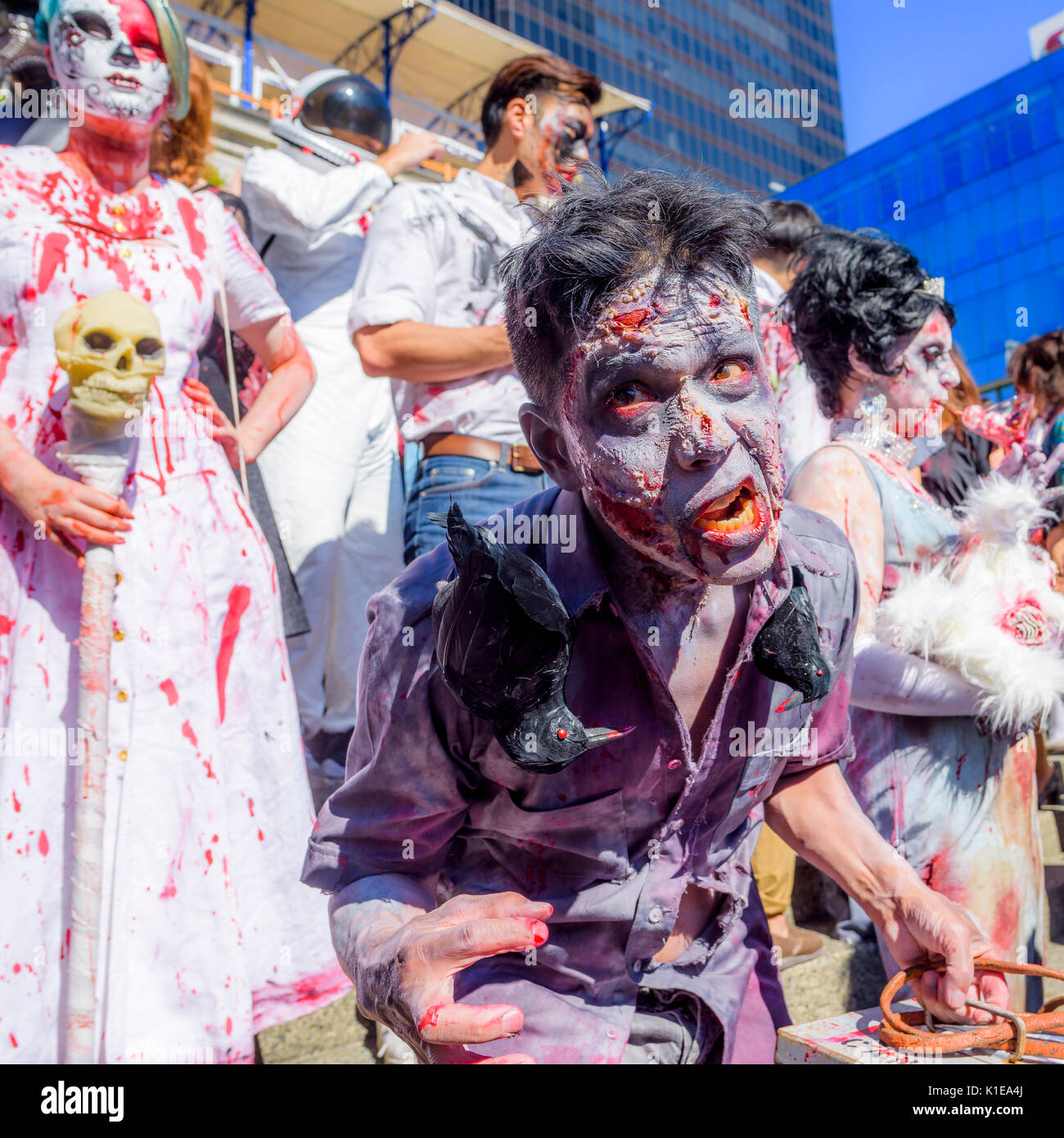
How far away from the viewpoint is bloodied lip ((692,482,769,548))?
1.18m

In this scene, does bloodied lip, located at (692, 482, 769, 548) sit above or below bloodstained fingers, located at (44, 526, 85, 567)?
below

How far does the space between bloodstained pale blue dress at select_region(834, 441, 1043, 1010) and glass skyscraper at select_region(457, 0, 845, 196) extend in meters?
53.3

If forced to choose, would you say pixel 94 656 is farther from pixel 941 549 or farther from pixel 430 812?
pixel 941 549

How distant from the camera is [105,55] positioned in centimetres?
238

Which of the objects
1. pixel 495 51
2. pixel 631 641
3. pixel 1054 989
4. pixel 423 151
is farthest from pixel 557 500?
pixel 495 51

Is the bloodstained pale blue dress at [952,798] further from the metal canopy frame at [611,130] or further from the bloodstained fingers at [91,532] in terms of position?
the metal canopy frame at [611,130]

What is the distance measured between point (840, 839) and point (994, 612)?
886mm

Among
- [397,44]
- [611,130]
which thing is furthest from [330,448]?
[611,130]

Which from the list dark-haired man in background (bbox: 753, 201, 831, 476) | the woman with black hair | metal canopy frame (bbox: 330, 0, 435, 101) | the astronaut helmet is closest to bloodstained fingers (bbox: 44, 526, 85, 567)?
the woman with black hair

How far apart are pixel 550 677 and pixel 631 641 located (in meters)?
0.23

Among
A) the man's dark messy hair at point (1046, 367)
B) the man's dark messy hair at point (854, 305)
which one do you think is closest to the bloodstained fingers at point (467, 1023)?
the man's dark messy hair at point (854, 305)

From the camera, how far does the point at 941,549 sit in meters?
2.27

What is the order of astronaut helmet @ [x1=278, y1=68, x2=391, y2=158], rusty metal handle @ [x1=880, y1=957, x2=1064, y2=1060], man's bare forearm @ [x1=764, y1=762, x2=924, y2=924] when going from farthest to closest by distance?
1. astronaut helmet @ [x1=278, y1=68, x2=391, y2=158]
2. man's bare forearm @ [x1=764, y1=762, x2=924, y2=924]
3. rusty metal handle @ [x1=880, y1=957, x2=1064, y2=1060]

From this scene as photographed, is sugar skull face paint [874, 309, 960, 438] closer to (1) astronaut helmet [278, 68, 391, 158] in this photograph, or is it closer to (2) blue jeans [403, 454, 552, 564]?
(2) blue jeans [403, 454, 552, 564]
